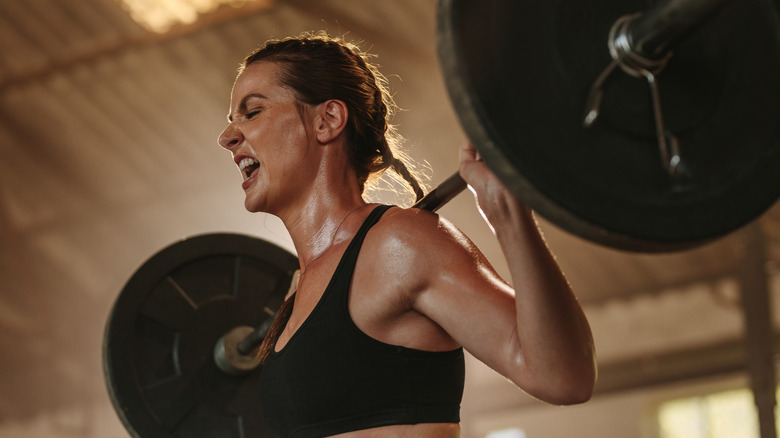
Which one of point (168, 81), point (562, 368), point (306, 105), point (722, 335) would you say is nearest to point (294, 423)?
point (562, 368)

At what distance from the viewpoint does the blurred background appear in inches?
235

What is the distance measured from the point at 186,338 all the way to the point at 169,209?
5.60 m

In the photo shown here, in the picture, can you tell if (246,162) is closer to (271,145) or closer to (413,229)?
(271,145)

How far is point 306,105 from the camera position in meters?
1.46

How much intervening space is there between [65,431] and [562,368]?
9.12m

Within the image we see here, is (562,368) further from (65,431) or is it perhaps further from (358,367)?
(65,431)

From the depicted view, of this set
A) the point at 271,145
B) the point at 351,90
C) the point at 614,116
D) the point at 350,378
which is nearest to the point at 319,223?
the point at 271,145

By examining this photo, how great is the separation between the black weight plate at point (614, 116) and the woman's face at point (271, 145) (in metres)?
0.60

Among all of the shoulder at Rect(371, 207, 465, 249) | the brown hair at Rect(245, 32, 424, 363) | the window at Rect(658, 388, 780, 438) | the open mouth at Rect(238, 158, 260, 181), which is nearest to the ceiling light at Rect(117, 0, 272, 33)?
the brown hair at Rect(245, 32, 424, 363)

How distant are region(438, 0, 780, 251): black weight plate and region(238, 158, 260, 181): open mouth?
671 mm

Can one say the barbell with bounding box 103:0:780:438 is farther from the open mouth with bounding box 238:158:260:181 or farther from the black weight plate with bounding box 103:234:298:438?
the black weight plate with bounding box 103:234:298:438

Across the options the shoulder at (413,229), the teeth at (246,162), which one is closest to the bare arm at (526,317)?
the shoulder at (413,229)

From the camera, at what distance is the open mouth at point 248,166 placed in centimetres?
147

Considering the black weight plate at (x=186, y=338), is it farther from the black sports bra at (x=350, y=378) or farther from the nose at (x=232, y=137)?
the black sports bra at (x=350, y=378)
